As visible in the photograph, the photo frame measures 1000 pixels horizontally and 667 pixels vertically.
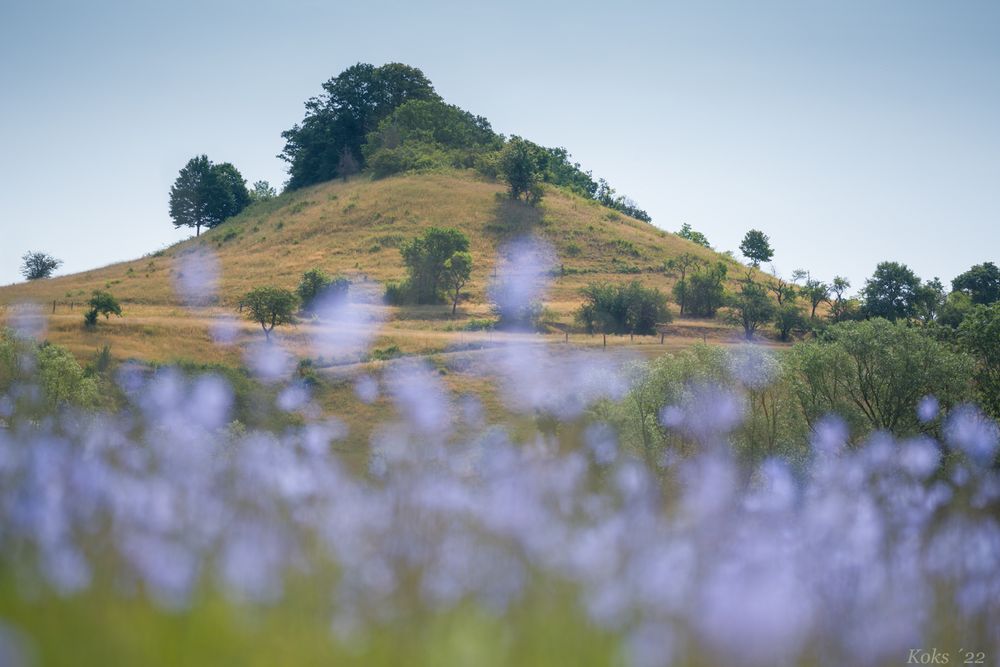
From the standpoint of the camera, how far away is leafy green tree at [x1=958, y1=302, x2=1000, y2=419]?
41.8m

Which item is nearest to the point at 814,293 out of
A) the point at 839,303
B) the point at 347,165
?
the point at 839,303

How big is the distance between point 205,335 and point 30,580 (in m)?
69.6

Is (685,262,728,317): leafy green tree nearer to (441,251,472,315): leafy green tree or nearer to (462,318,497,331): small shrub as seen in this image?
(462,318,497,331): small shrub

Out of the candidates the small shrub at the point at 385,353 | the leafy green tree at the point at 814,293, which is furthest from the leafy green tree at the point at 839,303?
the small shrub at the point at 385,353

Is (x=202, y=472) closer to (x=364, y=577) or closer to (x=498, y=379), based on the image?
(x=364, y=577)

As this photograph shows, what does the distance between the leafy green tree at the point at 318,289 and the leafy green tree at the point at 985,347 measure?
56983mm

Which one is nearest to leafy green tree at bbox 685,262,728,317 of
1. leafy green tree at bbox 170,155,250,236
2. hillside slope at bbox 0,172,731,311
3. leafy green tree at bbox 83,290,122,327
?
hillside slope at bbox 0,172,731,311

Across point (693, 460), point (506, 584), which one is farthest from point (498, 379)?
point (506, 584)

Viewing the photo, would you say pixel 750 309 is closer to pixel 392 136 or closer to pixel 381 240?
pixel 381 240

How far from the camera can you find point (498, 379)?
5756cm

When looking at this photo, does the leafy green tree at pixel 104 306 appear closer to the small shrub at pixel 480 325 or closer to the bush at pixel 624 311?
the small shrub at pixel 480 325

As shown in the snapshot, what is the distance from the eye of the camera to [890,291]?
91438mm

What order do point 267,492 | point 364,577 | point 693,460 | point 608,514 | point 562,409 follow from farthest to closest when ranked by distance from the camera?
point 562,409
point 693,460
point 608,514
point 267,492
point 364,577

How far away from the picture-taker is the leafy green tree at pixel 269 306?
68750 millimetres
